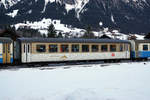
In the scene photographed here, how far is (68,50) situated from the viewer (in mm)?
20625

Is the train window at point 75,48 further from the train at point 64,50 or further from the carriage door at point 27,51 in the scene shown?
the carriage door at point 27,51

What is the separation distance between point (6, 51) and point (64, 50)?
222 inches

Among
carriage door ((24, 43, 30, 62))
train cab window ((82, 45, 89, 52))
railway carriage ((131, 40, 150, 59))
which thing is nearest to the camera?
carriage door ((24, 43, 30, 62))

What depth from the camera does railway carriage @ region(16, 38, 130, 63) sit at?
62.2 feet

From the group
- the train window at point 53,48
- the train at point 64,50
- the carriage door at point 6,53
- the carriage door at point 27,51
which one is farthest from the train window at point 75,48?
the carriage door at point 6,53

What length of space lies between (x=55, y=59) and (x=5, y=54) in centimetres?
478

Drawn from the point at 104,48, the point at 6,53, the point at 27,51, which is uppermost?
the point at 104,48

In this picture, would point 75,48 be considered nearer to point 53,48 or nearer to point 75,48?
point 75,48

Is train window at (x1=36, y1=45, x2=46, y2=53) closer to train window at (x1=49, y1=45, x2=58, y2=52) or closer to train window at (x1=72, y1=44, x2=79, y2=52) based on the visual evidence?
train window at (x1=49, y1=45, x2=58, y2=52)

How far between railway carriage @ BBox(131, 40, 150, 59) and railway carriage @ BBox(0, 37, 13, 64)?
14.5 meters

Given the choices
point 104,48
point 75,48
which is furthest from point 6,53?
point 104,48

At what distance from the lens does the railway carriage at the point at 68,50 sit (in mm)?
18969

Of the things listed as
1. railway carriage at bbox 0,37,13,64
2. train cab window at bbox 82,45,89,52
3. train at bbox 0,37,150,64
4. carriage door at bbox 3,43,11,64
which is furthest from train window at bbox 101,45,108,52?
carriage door at bbox 3,43,11,64

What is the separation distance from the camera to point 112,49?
23.1m
